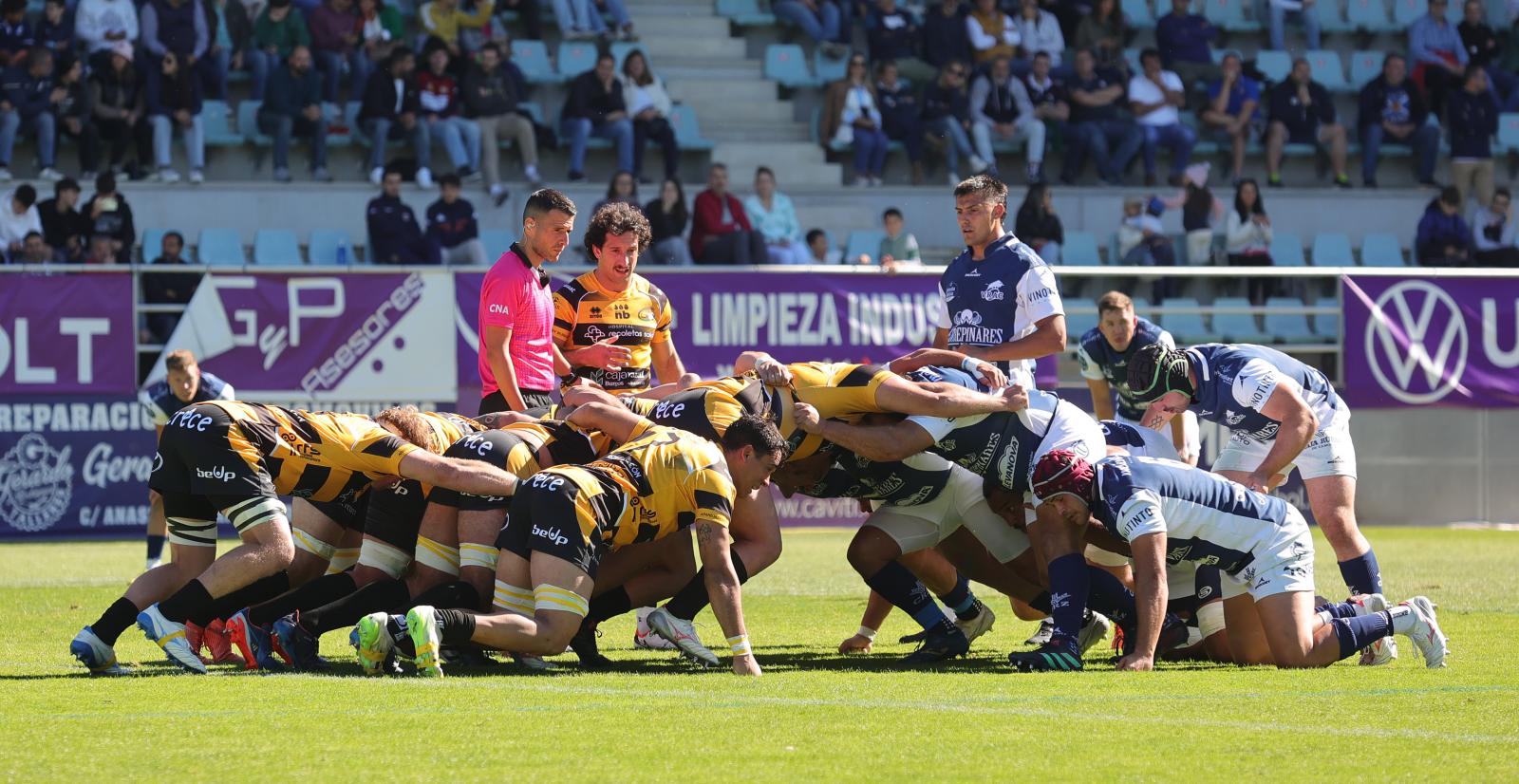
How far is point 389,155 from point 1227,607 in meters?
15.2

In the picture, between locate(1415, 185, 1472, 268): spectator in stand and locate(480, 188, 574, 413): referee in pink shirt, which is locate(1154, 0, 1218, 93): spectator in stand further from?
locate(480, 188, 574, 413): referee in pink shirt

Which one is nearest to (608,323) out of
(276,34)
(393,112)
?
(393,112)

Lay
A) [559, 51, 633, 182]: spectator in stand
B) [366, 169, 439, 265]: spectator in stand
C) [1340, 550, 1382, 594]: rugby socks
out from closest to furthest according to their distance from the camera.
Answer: [1340, 550, 1382, 594]: rugby socks
[366, 169, 439, 265]: spectator in stand
[559, 51, 633, 182]: spectator in stand

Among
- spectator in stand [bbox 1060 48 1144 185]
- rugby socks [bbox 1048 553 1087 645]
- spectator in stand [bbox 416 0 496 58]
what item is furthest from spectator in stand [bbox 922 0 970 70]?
rugby socks [bbox 1048 553 1087 645]

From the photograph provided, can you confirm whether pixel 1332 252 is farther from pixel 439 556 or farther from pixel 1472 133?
pixel 439 556

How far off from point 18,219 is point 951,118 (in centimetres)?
1119

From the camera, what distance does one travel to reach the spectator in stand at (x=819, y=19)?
24703mm

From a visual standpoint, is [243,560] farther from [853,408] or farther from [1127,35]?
[1127,35]

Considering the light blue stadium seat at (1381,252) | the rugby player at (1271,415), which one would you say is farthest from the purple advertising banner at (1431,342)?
the rugby player at (1271,415)

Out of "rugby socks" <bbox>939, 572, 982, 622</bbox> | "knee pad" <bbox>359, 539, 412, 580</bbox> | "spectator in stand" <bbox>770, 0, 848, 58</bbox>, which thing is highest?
"spectator in stand" <bbox>770, 0, 848, 58</bbox>

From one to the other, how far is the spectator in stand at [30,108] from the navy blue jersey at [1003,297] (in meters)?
13.2

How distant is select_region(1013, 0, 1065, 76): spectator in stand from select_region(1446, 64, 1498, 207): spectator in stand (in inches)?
212

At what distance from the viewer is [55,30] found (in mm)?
20875

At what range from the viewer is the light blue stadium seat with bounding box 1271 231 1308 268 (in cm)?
2366
